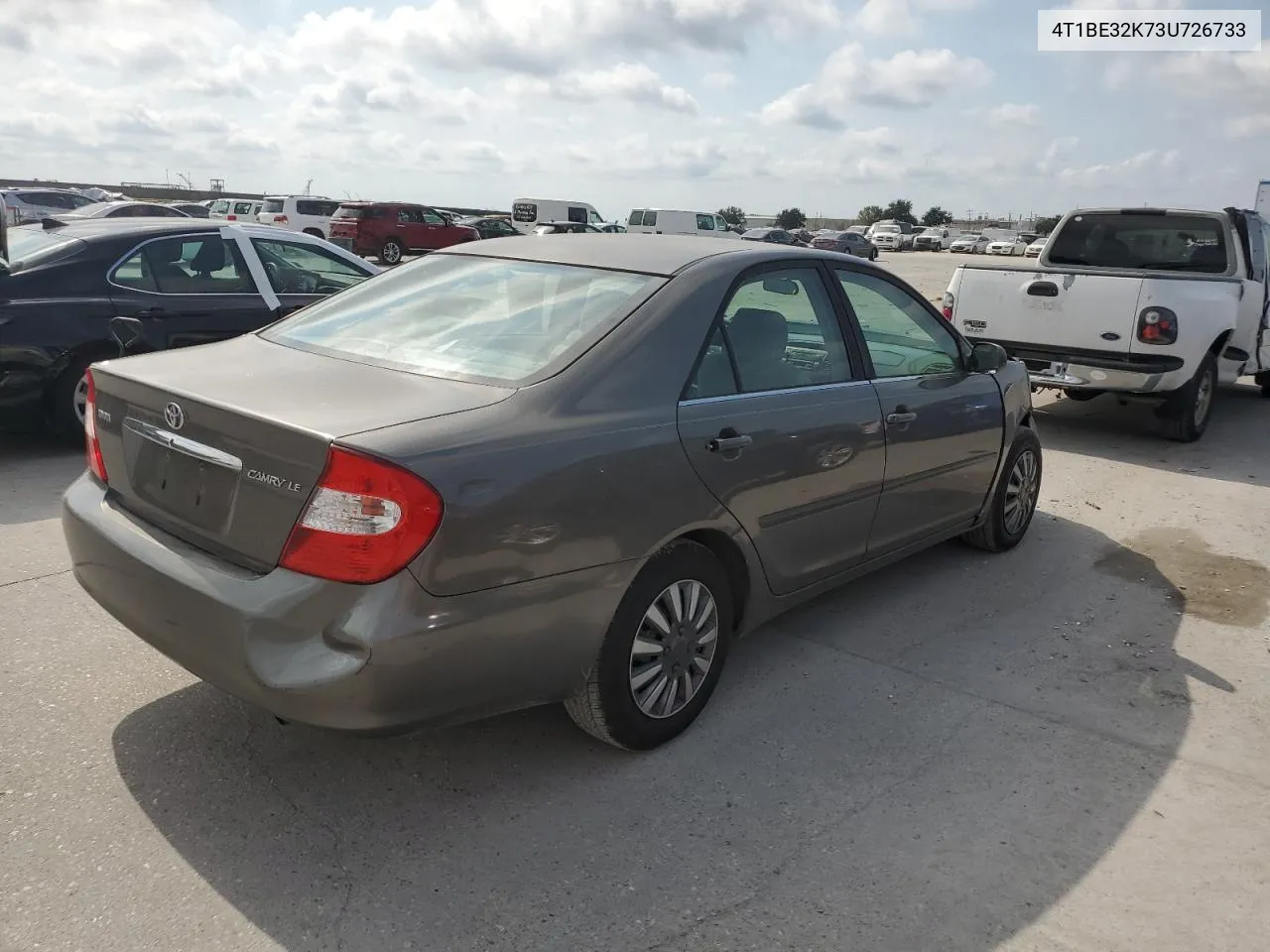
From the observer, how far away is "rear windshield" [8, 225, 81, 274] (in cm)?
643

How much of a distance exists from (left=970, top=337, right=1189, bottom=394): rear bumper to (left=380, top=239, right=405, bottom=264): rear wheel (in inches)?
971

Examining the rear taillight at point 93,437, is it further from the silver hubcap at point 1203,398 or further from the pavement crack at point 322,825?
the silver hubcap at point 1203,398

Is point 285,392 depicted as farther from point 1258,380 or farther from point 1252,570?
point 1258,380

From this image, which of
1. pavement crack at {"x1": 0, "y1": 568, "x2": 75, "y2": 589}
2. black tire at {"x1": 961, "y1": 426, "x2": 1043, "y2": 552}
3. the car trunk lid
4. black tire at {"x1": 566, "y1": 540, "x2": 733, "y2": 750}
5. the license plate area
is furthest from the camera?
black tire at {"x1": 961, "y1": 426, "x2": 1043, "y2": 552}

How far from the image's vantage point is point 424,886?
2.60m

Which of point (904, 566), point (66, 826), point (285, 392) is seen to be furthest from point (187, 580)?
point (904, 566)

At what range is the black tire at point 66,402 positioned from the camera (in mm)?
6383

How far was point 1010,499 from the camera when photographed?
17.5 ft

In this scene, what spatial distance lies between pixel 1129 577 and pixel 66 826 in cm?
481

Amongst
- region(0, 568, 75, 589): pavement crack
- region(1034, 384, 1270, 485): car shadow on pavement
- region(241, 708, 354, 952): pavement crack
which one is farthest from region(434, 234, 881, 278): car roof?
region(1034, 384, 1270, 485): car shadow on pavement

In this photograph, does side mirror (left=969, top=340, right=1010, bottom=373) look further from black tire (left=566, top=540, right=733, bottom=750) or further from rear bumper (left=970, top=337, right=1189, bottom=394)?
rear bumper (left=970, top=337, right=1189, bottom=394)

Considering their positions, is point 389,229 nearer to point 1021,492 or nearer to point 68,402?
point 68,402

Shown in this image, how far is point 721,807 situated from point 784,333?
1.76 metres

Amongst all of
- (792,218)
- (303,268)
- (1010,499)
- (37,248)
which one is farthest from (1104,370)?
(792,218)
